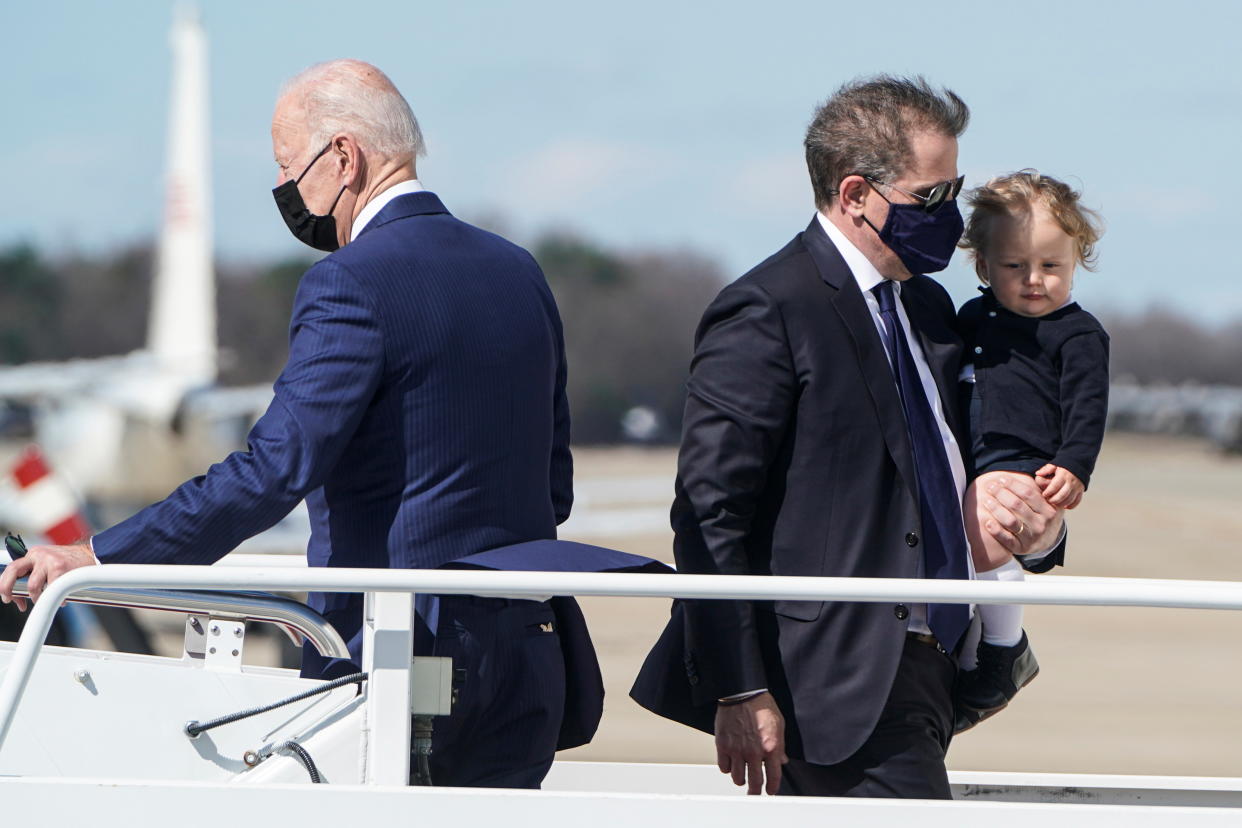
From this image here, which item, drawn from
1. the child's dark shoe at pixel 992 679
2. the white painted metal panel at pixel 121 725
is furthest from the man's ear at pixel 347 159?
the child's dark shoe at pixel 992 679

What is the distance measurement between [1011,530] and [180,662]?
4.80ft

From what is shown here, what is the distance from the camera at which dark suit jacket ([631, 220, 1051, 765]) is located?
8.07 feet

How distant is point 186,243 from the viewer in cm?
2131

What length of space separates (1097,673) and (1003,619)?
9427 millimetres

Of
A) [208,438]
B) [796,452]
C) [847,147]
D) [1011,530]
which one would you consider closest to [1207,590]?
[1011,530]

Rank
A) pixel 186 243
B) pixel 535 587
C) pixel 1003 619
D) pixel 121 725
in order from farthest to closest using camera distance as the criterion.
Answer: pixel 186 243 → pixel 1003 619 → pixel 121 725 → pixel 535 587

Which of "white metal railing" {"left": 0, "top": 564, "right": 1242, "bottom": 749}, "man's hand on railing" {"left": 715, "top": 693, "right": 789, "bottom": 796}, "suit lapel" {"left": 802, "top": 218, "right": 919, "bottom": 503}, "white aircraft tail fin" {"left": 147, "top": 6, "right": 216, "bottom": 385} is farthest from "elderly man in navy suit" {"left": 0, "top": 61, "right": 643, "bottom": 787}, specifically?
"white aircraft tail fin" {"left": 147, "top": 6, "right": 216, "bottom": 385}

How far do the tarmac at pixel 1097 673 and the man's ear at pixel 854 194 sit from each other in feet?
16.3

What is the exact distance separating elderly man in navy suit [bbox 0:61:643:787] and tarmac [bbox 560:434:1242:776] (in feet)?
15.9

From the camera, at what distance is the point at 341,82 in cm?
251

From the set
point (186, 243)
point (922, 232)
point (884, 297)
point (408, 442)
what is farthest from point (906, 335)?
point (186, 243)

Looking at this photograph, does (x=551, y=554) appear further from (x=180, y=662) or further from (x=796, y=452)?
(x=180, y=662)

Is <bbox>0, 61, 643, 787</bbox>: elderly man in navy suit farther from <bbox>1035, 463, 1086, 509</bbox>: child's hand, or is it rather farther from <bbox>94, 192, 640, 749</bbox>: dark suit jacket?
<bbox>1035, 463, 1086, 509</bbox>: child's hand

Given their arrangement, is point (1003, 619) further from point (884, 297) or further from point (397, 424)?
point (397, 424)
